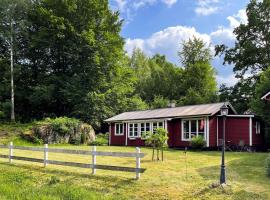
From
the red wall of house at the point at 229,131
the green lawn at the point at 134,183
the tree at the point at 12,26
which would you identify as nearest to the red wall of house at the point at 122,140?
the red wall of house at the point at 229,131

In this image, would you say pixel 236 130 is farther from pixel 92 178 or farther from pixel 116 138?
pixel 92 178

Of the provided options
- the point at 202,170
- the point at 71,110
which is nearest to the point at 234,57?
the point at 71,110

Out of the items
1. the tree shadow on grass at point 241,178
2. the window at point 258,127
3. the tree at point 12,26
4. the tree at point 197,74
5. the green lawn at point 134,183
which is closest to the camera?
the tree shadow on grass at point 241,178

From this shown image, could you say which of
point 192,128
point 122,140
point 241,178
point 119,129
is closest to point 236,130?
point 192,128

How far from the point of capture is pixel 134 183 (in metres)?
12.1

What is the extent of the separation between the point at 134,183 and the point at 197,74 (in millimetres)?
40663

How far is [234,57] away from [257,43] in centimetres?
296

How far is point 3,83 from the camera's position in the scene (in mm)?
40438

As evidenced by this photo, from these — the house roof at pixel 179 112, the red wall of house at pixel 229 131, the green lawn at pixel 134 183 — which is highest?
the house roof at pixel 179 112

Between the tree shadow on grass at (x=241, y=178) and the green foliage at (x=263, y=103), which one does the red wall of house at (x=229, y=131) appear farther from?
the tree shadow on grass at (x=241, y=178)

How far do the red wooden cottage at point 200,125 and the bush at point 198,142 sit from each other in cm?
54

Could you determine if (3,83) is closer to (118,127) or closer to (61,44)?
(61,44)

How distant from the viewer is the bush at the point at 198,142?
86.1 ft

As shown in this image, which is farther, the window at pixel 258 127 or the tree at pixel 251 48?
the tree at pixel 251 48
